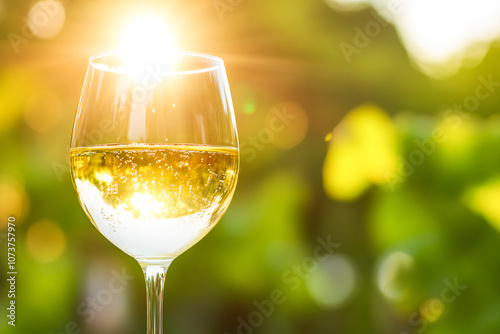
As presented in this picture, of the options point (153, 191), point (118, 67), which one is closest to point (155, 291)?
point (153, 191)

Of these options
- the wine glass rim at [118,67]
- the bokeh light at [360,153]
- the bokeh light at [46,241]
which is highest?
the wine glass rim at [118,67]

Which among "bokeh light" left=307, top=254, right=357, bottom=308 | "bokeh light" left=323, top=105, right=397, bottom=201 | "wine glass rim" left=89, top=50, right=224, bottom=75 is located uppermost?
"wine glass rim" left=89, top=50, right=224, bottom=75

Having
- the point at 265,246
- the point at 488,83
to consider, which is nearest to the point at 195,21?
the point at 265,246

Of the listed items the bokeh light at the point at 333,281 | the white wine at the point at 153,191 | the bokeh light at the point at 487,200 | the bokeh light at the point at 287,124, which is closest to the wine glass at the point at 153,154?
the white wine at the point at 153,191

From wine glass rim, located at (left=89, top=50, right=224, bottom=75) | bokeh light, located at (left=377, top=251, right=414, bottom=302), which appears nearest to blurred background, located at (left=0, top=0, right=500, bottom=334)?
bokeh light, located at (left=377, top=251, right=414, bottom=302)

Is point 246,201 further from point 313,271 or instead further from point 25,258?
point 25,258

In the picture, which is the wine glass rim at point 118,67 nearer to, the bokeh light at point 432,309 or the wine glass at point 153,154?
the wine glass at point 153,154

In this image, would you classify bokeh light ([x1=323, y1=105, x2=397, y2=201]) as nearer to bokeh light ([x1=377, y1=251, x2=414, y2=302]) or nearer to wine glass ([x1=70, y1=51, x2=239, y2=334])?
bokeh light ([x1=377, y1=251, x2=414, y2=302])

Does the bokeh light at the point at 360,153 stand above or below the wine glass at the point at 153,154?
below
